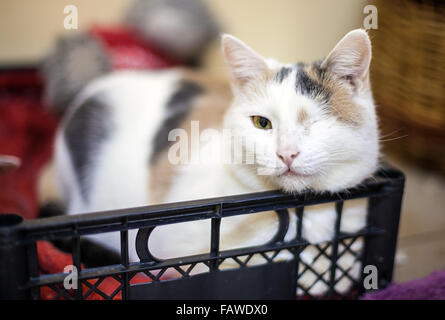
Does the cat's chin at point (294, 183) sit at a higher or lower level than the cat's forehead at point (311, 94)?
lower

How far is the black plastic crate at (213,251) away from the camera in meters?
0.60

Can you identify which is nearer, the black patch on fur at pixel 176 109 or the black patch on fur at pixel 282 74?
the black patch on fur at pixel 282 74

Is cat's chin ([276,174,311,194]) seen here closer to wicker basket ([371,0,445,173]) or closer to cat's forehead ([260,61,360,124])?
cat's forehead ([260,61,360,124])

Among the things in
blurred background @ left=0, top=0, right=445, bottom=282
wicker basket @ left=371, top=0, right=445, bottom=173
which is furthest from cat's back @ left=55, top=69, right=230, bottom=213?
wicker basket @ left=371, top=0, right=445, bottom=173

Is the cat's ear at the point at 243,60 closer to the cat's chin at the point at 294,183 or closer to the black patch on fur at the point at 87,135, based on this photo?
the cat's chin at the point at 294,183

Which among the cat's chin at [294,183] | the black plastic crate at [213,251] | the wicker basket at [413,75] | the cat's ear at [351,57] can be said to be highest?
the wicker basket at [413,75]

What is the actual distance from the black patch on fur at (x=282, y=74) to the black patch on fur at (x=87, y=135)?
0.57 metres

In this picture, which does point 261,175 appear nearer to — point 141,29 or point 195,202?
point 195,202

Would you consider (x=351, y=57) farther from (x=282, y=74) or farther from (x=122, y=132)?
(x=122, y=132)

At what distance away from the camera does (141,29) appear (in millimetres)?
1618

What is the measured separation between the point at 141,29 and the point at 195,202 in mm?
1116

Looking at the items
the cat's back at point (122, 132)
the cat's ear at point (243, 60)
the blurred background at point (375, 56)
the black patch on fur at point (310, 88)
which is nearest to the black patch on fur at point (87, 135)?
the cat's back at point (122, 132)

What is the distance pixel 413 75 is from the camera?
1360 mm
